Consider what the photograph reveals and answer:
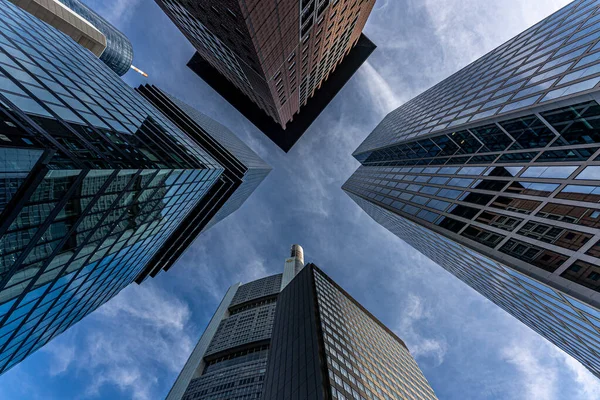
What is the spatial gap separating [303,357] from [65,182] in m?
36.6

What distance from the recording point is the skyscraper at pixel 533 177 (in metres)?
18.4

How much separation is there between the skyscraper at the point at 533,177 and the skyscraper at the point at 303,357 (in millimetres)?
23227

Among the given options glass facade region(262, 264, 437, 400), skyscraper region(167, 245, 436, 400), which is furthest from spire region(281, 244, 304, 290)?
glass facade region(262, 264, 437, 400)

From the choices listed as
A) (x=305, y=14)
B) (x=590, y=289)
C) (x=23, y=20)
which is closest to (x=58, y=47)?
(x=23, y=20)

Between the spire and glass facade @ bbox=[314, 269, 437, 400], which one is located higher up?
glass facade @ bbox=[314, 269, 437, 400]

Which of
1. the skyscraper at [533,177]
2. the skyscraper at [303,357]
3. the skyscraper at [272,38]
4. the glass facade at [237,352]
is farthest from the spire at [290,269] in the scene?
the skyscraper at [533,177]

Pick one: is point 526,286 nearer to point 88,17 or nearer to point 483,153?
point 483,153

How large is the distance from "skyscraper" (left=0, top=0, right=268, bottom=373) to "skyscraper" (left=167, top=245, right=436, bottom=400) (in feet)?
85.8

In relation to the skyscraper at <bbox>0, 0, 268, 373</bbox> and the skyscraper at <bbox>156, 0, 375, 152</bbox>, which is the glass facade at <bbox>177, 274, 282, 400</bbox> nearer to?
the skyscraper at <bbox>0, 0, 268, 373</bbox>

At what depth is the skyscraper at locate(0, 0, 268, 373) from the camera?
11914 millimetres

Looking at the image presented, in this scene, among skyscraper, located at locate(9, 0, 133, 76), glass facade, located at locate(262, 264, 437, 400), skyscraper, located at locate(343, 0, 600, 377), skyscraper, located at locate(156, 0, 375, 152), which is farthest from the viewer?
skyscraper, located at locate(9, 0, 133, 76)

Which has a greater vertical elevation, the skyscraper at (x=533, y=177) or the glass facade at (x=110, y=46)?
the skyscraper at (x=533, y=177)

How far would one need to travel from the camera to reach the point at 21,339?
62.3ft

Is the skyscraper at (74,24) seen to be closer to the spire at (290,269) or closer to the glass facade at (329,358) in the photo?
the glass facade at (329,358)
